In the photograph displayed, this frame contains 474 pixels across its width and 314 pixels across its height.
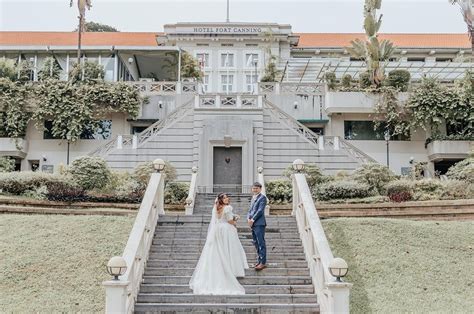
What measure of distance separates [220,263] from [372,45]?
2439 centimetres

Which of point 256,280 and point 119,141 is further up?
point 119,141

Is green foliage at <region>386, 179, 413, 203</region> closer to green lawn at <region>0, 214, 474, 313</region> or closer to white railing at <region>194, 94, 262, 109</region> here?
green lawn at <region>0, 214, 474, 313</region>

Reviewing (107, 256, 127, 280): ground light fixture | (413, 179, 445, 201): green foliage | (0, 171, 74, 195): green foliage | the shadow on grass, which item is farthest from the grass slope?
(413, 179, 445, 201): green foliage

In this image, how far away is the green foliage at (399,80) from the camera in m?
30.7

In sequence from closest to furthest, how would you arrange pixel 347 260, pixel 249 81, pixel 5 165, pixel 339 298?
pixel 339 298 → pixel 347 260 → pixel 5 165 → pixel 249 81

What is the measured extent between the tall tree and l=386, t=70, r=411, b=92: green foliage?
25.9 inches

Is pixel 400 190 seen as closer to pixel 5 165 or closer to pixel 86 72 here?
pixel 5 165

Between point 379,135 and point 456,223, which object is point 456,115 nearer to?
point 379,135

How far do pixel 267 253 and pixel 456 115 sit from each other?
20618 mm

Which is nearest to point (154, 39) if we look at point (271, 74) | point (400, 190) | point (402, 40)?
point (271, 74)

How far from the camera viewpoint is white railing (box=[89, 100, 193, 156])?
25.1 metres

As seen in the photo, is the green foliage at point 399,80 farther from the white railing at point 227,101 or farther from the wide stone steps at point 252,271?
the wide stone steps at point 252,271

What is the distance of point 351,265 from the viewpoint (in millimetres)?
12023

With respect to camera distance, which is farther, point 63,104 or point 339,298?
point 63,104
